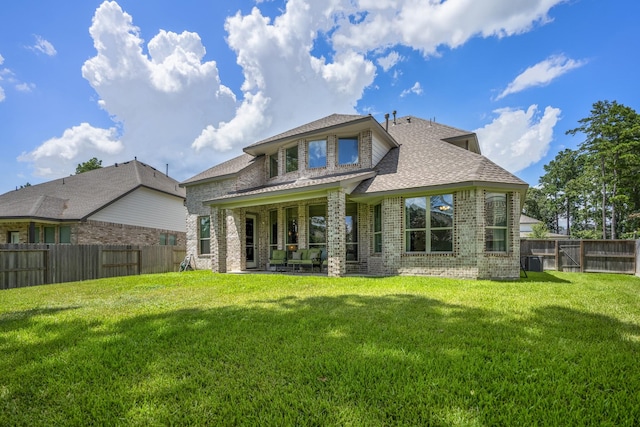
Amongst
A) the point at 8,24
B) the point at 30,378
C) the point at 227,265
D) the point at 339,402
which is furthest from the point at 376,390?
the point at 8,24

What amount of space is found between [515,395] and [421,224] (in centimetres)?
846

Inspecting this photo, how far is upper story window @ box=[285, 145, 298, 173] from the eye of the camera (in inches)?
566

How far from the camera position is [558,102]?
2047cm

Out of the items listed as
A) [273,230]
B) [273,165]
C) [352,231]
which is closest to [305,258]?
[352,231]

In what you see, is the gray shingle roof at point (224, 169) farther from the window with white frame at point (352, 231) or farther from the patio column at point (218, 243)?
the window with white frame at point (352, 231)

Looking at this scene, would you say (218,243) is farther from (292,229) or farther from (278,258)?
(292,229)

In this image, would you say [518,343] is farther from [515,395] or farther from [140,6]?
[140,6]

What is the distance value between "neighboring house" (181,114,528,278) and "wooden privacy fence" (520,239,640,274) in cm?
660

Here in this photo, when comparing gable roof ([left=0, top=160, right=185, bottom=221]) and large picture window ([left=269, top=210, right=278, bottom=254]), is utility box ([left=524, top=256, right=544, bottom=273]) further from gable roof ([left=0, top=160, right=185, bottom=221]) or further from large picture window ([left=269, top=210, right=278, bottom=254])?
gable roof ([left=0, top=160, right=185, bottom=221])

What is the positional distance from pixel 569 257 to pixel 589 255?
82 cm

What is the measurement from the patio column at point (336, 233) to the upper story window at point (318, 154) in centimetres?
337

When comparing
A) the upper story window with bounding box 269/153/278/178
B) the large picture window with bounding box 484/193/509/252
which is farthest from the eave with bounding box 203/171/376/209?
the large picture window with bounding box 484/193/509/252

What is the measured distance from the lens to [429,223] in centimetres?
1042

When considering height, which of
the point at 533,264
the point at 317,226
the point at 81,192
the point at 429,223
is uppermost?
the point at 81,192
